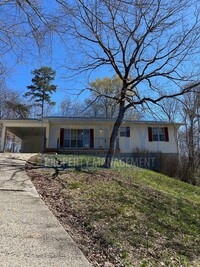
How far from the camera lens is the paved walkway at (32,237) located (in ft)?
8.68

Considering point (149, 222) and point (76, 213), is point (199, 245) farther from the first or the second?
point (76, 213)

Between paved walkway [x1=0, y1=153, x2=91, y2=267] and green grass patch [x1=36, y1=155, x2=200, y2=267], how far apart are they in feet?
2.40

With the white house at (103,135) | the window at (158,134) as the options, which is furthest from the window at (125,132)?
the window at (158,134)

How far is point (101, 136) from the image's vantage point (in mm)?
17359

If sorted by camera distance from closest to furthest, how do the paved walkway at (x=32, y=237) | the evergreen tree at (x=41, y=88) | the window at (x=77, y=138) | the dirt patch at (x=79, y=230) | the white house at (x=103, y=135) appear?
the paved walkway at (x=32, y=237), the dirt patch at (x=79, y=230), the white house at (x=103, y=135), the window at (x=77, y=138), the evergreen tree at (x=41, y=88)

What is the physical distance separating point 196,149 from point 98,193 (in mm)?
16648

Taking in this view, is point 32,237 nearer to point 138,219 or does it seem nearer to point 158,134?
point 138,219

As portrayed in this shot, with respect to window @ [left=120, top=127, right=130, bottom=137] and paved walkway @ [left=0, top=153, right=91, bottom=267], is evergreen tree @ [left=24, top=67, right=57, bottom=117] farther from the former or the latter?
paved walkway @ [left=0, top=153, right=91, bottom=267]

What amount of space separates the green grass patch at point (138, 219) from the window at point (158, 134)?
10.5 meters

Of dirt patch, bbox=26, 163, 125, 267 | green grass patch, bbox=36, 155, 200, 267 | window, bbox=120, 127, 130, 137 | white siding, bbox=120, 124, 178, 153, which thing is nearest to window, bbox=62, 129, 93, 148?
window, bbox=120, 127, 130, 137

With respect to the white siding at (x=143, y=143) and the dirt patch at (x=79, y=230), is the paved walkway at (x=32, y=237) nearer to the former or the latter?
the dirt patch at (x=79, y=230)

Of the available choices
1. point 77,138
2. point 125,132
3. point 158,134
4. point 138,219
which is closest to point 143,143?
point 158,134

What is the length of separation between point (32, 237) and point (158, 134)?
50.7 ft

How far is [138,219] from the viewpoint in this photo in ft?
15.0
